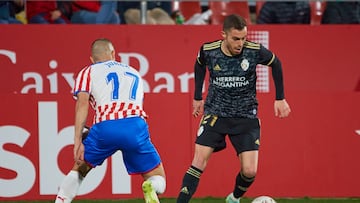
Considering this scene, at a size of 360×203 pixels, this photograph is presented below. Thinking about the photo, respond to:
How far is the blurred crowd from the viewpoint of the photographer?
47.7 ft

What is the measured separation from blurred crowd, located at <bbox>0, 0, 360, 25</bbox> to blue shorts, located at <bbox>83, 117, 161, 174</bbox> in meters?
5.02

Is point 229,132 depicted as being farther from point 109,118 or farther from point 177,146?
point 177,146

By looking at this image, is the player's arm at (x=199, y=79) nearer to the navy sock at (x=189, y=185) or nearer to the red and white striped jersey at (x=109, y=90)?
the navy sock at (x=189, y=185)

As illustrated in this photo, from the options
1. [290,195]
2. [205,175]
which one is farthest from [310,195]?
[205,175]

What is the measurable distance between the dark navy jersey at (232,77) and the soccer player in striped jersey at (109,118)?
1.10 m

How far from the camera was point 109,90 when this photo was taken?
9.53 meters

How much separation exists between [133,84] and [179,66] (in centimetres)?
478

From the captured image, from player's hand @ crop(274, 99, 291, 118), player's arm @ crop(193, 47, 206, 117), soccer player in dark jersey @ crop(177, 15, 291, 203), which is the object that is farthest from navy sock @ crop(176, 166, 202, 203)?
player's hand @ crop(274, 99, 291, 118)

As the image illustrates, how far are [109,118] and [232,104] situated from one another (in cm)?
156

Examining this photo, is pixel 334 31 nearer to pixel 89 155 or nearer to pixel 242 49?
pixel 242 49

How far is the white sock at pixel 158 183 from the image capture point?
31.4ft

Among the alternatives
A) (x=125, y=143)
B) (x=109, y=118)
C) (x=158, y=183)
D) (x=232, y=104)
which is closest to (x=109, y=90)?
(x=109, y=118)

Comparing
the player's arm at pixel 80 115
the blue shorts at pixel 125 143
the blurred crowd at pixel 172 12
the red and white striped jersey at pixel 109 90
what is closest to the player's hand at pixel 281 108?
the blue shorts at pixel 125 143

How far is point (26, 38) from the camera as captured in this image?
14.0 m
